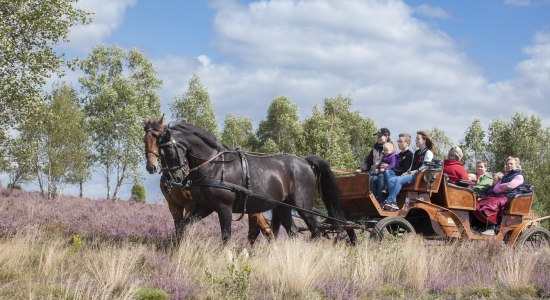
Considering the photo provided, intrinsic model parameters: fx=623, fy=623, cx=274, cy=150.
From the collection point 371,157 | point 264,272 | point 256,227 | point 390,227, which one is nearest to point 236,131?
point 371,157

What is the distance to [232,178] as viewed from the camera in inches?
400

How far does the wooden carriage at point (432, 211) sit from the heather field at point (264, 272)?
2.87 feet

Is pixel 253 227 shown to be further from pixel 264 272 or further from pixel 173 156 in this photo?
pixel 264 272

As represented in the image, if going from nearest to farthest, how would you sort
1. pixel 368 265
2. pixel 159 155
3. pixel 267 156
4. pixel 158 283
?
pixel 158 283 → pixel 368 265 → pixel 159 155 → pixel 267 156

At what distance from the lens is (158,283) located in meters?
7.45

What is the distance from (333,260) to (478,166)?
600cm

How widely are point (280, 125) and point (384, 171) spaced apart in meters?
42.6

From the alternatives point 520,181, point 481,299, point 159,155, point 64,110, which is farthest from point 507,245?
point 64,110

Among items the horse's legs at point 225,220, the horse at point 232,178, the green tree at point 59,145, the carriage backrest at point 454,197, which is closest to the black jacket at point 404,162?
the carriage backrest at point 454,197

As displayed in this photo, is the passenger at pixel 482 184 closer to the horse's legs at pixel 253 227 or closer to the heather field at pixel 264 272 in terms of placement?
the heather field at pixel 264 272

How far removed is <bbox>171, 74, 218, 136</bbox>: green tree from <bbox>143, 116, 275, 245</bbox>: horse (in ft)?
129

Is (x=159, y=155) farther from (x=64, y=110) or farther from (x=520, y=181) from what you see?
(x=64, y=110)

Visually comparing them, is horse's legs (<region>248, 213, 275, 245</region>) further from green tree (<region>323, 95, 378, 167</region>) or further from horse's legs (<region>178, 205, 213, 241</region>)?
green tree (<region>323, 95, 378, 167</region>)

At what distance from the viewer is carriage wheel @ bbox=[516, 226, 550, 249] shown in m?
12.1
